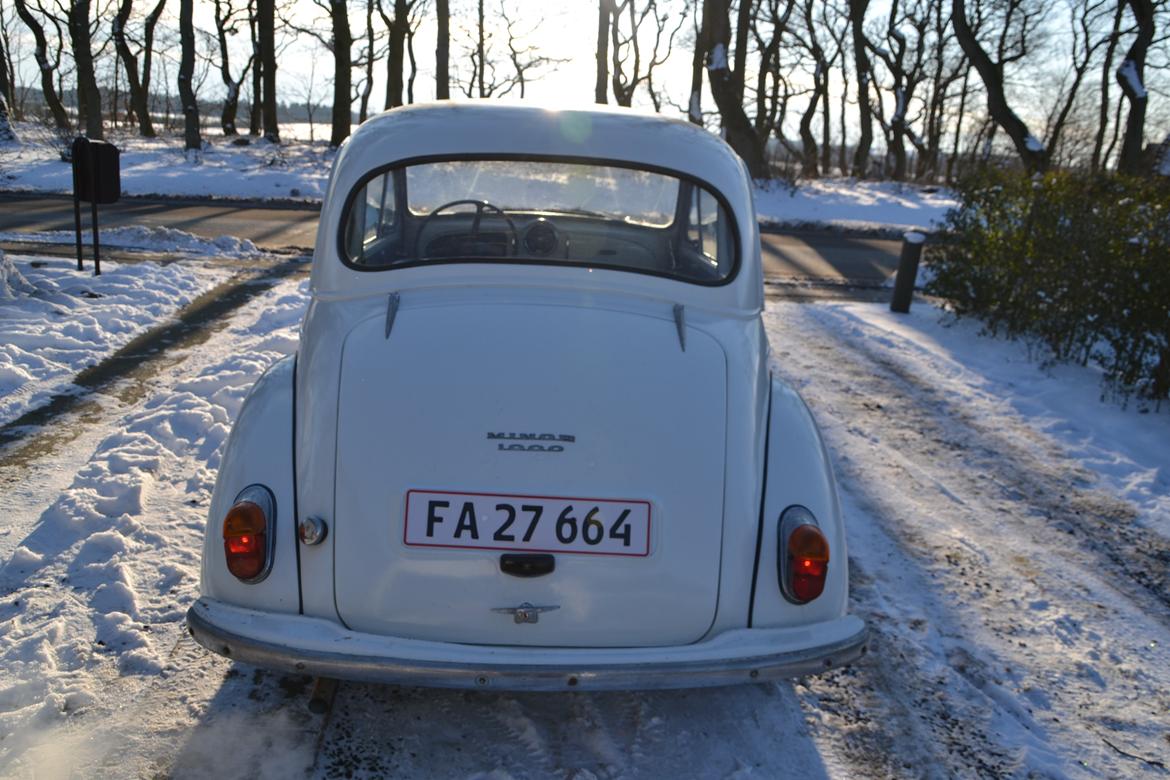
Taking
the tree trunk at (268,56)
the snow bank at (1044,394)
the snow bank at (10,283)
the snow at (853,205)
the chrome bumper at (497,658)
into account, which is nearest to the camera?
the chrome bumper at (497,658)

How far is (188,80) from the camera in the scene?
28.1 m

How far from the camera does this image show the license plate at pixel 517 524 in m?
2.70

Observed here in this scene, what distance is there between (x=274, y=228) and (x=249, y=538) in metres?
13.0

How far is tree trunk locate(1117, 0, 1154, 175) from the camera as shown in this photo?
18531 millimetres

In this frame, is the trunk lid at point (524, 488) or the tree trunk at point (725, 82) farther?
the tree trunk at point (725, 82)

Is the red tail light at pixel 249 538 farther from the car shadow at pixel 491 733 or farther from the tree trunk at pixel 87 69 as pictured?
the tree trunk at pixel 87 69

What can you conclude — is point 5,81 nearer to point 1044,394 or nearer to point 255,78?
point 255,78

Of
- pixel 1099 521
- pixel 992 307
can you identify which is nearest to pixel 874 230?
pixel 992 307

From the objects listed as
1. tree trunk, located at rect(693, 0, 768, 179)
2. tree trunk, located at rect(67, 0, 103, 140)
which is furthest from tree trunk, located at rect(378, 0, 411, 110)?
tree trunk, located at rect(693, 0, 768, 179)

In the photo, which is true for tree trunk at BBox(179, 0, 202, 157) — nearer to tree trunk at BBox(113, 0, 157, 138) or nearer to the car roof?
tree trunk at BBox(113, 0, 157, 138)

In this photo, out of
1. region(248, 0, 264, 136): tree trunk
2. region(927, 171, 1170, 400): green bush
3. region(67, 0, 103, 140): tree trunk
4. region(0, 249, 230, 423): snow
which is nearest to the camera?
region(0, 249, 230, 423): snow

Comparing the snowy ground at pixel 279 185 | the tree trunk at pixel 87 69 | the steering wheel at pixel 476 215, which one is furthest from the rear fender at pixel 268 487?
the tree trunk at pixel 87 69

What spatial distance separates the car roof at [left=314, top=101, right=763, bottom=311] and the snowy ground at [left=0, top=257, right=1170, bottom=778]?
143cm

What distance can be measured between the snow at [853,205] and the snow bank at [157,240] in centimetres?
1119
